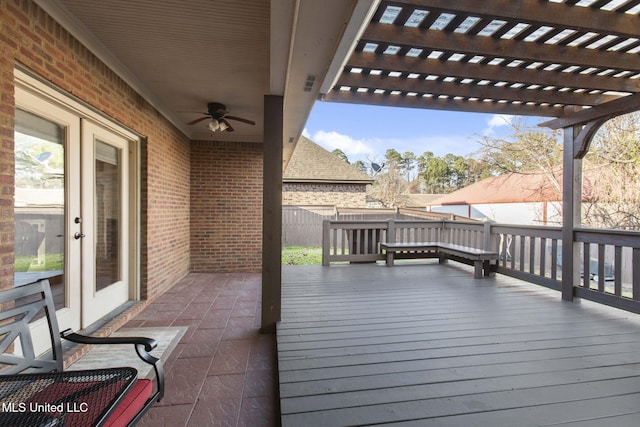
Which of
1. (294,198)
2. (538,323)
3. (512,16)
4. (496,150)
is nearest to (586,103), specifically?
(512,16)

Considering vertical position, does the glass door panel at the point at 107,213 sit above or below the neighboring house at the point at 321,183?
below

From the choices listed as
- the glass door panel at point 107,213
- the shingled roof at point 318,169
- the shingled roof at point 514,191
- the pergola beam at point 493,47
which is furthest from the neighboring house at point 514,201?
the glass door panel at point 107,213

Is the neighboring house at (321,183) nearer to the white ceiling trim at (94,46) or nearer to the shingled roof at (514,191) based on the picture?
the shingled roof at (514,191)

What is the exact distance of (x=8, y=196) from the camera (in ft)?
5.92

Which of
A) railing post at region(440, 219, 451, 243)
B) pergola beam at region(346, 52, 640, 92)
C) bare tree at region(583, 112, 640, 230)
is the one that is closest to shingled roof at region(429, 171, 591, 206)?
bare tree at region(583, 112, 640, 230)

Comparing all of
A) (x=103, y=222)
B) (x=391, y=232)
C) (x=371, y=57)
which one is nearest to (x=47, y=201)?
(x=103, y=222)

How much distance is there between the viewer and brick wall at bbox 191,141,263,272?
222 inches

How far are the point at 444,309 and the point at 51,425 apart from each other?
322 cm

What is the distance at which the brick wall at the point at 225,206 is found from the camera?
18.5 feet

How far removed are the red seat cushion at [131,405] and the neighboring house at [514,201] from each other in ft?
31.6

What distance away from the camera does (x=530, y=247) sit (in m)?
4.30

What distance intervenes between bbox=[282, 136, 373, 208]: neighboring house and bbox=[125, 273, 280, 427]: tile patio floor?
820 centimetres

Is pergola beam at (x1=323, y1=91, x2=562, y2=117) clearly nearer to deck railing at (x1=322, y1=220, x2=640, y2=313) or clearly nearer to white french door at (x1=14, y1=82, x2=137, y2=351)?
deck railing at (x1=322, y1=220, x2=640, y2=313)

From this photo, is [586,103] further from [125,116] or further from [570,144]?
[125,116]
